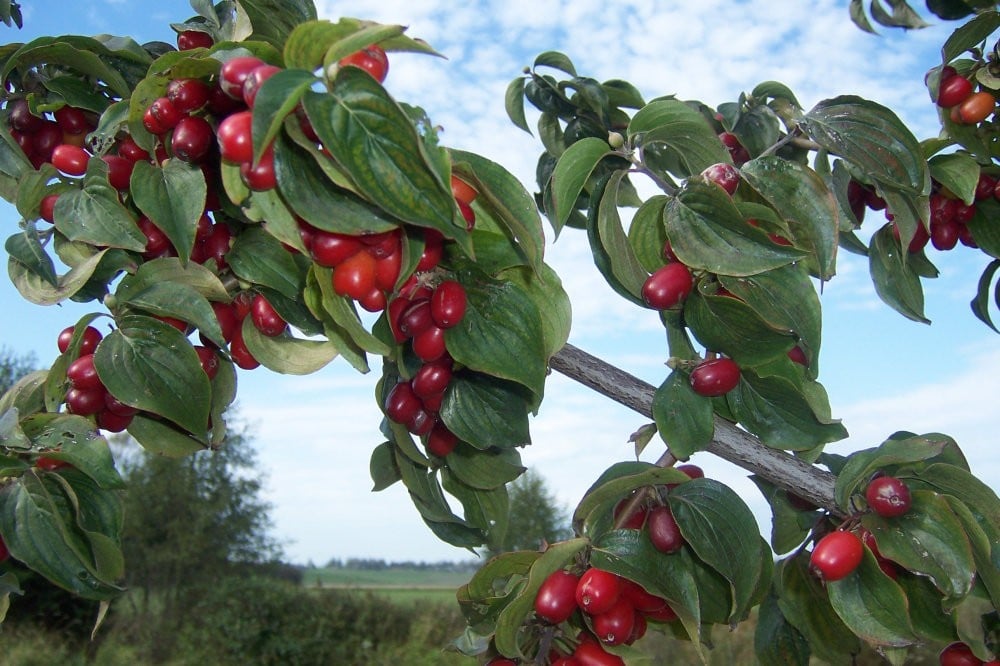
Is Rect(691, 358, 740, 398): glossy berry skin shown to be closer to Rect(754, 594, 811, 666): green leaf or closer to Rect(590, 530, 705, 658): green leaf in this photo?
Rect(590, 530, 705, 658): green leaf

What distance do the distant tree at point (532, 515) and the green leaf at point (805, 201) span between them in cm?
→ 822

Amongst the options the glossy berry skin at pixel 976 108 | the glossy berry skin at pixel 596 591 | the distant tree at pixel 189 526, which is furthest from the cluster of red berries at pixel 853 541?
the distant tree at pixel 189 526

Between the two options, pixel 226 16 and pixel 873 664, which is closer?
pixel 226 16

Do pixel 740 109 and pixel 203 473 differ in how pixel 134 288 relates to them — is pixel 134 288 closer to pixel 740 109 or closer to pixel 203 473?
pixel 740 109

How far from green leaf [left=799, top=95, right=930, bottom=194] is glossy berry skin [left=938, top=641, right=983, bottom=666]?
2.23 ft

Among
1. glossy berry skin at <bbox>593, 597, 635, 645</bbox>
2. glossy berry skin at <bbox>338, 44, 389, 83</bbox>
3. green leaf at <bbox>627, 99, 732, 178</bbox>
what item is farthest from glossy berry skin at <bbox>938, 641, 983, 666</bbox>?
glossy berry skin at <bbox>338, 44, 389, 83</bbox>

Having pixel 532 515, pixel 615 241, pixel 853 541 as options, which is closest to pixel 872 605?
pixel 853 541

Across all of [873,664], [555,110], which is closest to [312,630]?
[873,664]

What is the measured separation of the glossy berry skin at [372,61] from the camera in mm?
741

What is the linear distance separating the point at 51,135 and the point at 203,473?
1173 cm

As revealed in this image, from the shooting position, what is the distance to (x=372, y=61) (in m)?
0.75

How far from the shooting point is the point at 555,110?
1.73m

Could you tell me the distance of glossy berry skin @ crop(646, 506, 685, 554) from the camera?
102 cm

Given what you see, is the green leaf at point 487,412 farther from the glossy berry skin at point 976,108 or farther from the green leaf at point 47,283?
the glossy berry skin at point 976,108
